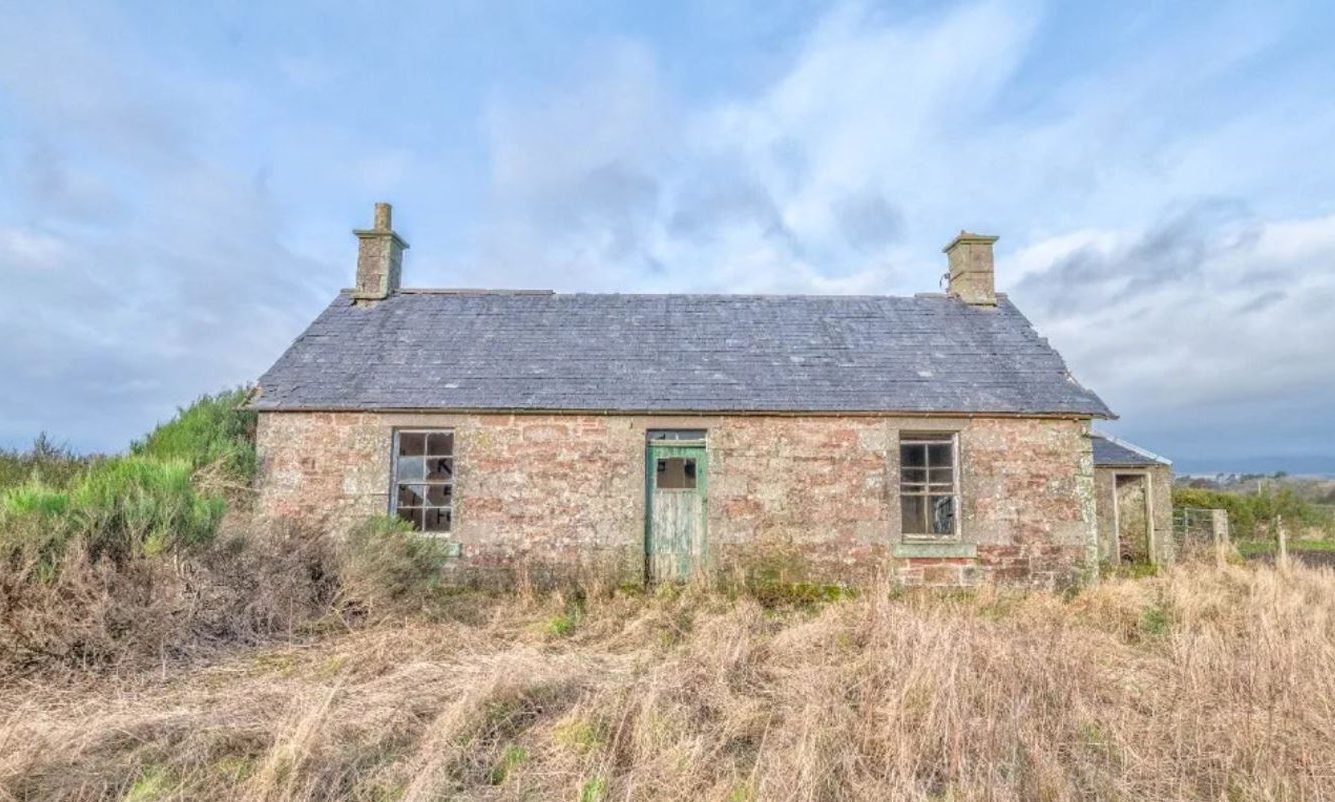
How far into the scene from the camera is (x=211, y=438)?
14.5 meters

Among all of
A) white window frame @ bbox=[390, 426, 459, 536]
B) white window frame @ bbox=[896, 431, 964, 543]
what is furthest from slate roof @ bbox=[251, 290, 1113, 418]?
white window frame @ bbox=[896, 431, 964, 543]

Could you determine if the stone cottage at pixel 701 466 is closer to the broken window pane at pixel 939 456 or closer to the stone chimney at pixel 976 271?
the broken window pane at pixel 939 456

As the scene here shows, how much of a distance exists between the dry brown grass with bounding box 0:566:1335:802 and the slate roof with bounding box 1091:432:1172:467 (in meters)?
9.17

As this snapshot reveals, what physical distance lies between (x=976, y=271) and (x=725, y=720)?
12.4 meters

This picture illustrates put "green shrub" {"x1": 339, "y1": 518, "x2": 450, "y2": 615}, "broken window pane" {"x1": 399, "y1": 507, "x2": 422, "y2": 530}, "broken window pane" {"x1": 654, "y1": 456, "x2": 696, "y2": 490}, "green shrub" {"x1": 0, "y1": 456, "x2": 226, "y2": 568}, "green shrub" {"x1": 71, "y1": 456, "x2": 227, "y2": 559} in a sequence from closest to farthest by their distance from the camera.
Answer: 1. "green shrub" {"x1": 0, "y1": 456, "x2": 226, "y2": 568}
2. "green shrub" {"x1": 71, "y1": 456, "x2": 227, "y2": 559}
3. "green shrub" {"x1": 339, "y1": 518, "x2": 450, "y2": 615}
4. "broken window pane" {"x1": 654, "y1": 456, "x2": 696, "y2": 490}
5. "broken window pane" {"x1": 399, "y1": 507, "x2": 422, "y2": 530}

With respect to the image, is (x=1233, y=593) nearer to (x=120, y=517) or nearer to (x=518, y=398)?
(x=518, y=398)

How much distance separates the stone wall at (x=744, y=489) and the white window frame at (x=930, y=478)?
95mm

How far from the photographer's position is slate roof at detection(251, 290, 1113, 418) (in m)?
12.3

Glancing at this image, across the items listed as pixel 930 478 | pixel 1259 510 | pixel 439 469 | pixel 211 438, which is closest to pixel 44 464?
pixel 211 438

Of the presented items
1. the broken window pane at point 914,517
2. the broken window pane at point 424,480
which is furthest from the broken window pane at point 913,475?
the broken window pane at point 424,480

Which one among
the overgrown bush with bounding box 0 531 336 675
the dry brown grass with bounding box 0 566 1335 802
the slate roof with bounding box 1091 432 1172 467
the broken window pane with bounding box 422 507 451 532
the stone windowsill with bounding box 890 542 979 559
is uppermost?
the slate roof with bounding box 1091 432 1172 467

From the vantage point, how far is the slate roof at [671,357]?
12297 mm

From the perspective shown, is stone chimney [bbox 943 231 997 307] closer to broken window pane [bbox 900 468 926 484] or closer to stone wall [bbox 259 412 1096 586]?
stone wall [bbox 259 412 1096 586]

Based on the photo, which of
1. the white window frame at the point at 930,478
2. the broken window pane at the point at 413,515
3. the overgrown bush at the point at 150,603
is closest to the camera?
the overgrown bush at the point at 150,603
